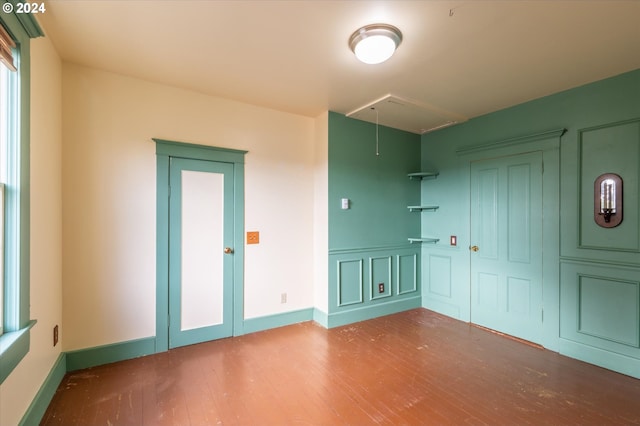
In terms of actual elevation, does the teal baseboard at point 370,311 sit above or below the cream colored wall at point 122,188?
below

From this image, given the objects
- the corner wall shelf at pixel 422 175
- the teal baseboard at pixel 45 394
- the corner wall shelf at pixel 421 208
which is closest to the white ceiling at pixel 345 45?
the corner wall shelf at pixel 422 175

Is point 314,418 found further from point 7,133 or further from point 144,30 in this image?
point 144,30

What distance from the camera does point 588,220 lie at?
2.86 meters

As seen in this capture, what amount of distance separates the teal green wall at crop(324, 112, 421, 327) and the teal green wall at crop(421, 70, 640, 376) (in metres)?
1.25

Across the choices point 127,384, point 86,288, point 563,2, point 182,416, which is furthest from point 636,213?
point 86,288

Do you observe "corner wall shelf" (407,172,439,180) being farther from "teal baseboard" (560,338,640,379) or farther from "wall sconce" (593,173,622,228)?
"teal baseboard" (560,338,640,379)

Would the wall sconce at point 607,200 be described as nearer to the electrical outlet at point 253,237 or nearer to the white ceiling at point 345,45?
the white ceiling at point 345,45

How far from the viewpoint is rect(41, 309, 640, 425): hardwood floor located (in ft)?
6.54

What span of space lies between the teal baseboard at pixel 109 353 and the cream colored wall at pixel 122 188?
0.06 meters

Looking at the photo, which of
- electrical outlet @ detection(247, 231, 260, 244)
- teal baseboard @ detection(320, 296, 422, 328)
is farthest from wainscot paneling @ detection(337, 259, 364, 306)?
electrical outlet @ detection(247, 231, 260, 244)

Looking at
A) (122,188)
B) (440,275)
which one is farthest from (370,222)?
(122,188)

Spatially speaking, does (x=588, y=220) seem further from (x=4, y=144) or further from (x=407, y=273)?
(x=4, y=144)

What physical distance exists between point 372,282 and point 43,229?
11.4 ft

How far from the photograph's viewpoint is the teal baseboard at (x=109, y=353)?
254 cm
